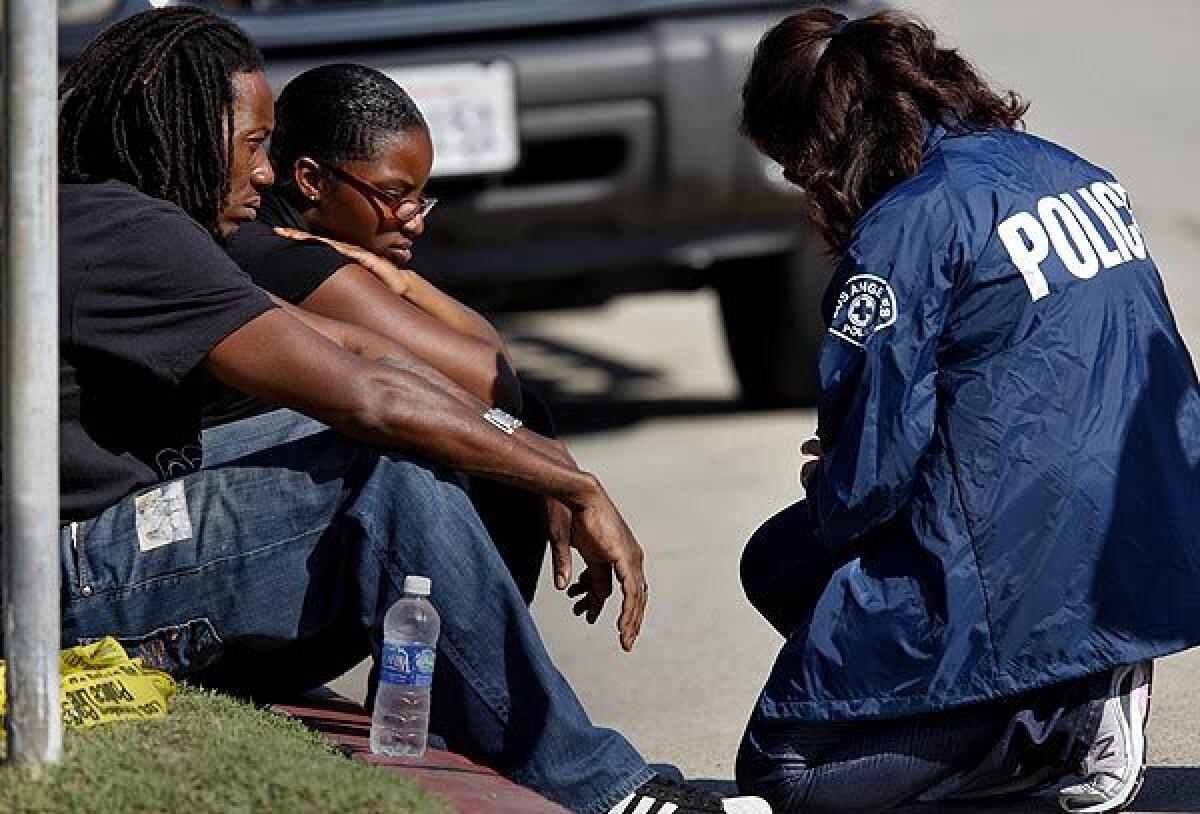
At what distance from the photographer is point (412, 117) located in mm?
4156

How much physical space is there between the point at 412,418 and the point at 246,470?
1.05 ft

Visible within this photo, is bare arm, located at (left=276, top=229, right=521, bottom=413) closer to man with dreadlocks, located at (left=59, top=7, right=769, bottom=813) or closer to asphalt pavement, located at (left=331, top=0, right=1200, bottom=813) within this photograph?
man with dreadlocks, located at (left=59, top=7, right=769, bottom=813)

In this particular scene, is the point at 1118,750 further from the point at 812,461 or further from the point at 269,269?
the point at 269,269

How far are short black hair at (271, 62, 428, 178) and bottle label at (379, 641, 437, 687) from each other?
1.05 m

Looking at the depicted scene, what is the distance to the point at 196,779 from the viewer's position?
3.06 metres

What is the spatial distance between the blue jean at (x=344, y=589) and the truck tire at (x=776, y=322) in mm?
3267

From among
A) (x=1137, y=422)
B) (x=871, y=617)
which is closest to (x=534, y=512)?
(x=871, y=617)

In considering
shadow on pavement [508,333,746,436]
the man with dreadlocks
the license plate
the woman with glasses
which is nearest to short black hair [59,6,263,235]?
the man with dreadlocks

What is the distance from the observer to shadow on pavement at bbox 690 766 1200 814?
3.75 meters

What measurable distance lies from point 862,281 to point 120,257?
Result: 3.38ft

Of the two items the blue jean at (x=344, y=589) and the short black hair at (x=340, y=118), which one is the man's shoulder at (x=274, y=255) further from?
the blue jean at (x=344, y=589)

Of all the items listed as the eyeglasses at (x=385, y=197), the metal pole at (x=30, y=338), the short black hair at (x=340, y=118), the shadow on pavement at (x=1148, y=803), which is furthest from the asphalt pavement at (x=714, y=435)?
the metal pole at (x=30, y=338)

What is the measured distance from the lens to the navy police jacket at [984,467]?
11.3 feet

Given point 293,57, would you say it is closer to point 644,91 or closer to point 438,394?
point 644,91
